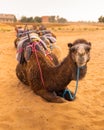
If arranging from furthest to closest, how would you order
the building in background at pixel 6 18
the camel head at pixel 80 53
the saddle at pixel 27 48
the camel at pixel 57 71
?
the building in background at pixel 6 18
the saddle at pixel 27 48
the camel at pixel 57 71
the camel head at pixel 80 53

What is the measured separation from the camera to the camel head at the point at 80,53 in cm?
534

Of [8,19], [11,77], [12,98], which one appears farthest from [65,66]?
[8,19]

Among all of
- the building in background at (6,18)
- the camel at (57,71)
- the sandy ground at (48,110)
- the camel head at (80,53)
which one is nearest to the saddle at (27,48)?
the camel at (57,71)

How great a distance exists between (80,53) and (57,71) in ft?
3.05

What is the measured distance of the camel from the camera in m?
5.48

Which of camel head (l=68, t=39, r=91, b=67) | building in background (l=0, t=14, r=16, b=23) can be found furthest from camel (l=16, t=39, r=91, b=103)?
building in background (l=0, t=14, r=16, b=23)

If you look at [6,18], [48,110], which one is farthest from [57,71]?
[6,18]

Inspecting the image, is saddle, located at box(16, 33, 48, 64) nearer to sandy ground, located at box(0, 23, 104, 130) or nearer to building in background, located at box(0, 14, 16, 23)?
sandy ground, located at box(0, 23, 104, 130)

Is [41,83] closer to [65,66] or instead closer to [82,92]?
[65,66]

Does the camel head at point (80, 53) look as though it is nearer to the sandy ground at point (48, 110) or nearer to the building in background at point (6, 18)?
the sandy ground at point (48, 110)

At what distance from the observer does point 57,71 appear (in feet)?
20.1

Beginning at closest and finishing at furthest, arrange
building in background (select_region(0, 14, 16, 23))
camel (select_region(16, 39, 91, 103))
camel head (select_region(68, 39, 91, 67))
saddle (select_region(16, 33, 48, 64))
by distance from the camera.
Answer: camel head (select_region(68, 39, 91, 67)) → camel (select_region(16, 39, 91, 103)) → saddle (select_region(16, 33, 48, 64)) → building in background (select_region(0, 14, 16, 23))

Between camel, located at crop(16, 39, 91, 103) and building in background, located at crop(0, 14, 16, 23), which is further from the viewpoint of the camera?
building in background, located at crop(0, 14, 16, 23)

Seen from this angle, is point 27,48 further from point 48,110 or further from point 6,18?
point 6,18
